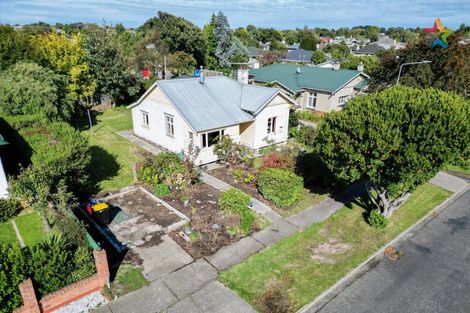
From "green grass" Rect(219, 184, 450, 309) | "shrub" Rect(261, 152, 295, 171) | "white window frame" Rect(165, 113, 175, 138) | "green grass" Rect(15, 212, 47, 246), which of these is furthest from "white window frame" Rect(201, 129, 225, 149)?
"green grass" Rect(15, 212, 47, 246)

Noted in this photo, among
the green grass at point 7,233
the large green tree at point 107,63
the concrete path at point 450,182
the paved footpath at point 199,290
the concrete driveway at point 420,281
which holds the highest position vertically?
the large green tree at point 107,63

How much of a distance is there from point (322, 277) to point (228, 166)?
1085 centimetres

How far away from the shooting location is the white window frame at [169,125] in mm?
21578

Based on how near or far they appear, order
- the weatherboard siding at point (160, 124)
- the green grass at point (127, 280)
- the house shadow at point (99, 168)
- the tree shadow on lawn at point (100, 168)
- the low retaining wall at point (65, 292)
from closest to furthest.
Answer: the low retaining wall at point (65, 292) < the green grass at point (127, 280) < the house shadow at point (99, 168) < the tree shadow on lawn at point (100, 168) < the weatherboard siding at point (160, 124)

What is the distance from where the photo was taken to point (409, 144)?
12055mm

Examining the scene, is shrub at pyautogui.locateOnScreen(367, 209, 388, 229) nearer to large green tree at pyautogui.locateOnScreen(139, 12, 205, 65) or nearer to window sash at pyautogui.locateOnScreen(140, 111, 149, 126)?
window sash at pyautogui.locateOnScreen(140, 111, 149, 126)

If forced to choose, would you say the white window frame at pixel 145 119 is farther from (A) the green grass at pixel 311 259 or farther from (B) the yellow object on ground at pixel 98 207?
(A) the green grass at pixel 311 259

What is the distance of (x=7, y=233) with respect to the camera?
1280cm

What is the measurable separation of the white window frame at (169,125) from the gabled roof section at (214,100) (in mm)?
1425

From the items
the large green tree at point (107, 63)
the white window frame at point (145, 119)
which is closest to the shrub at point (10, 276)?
the white window frame at point (145, 119)

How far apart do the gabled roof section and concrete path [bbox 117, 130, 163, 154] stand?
467cm

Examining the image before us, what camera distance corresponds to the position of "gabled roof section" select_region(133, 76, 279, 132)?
20375 mm

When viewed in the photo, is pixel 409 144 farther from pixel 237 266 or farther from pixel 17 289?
pixel 17 289

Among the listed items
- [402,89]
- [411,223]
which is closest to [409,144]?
[402,89]
